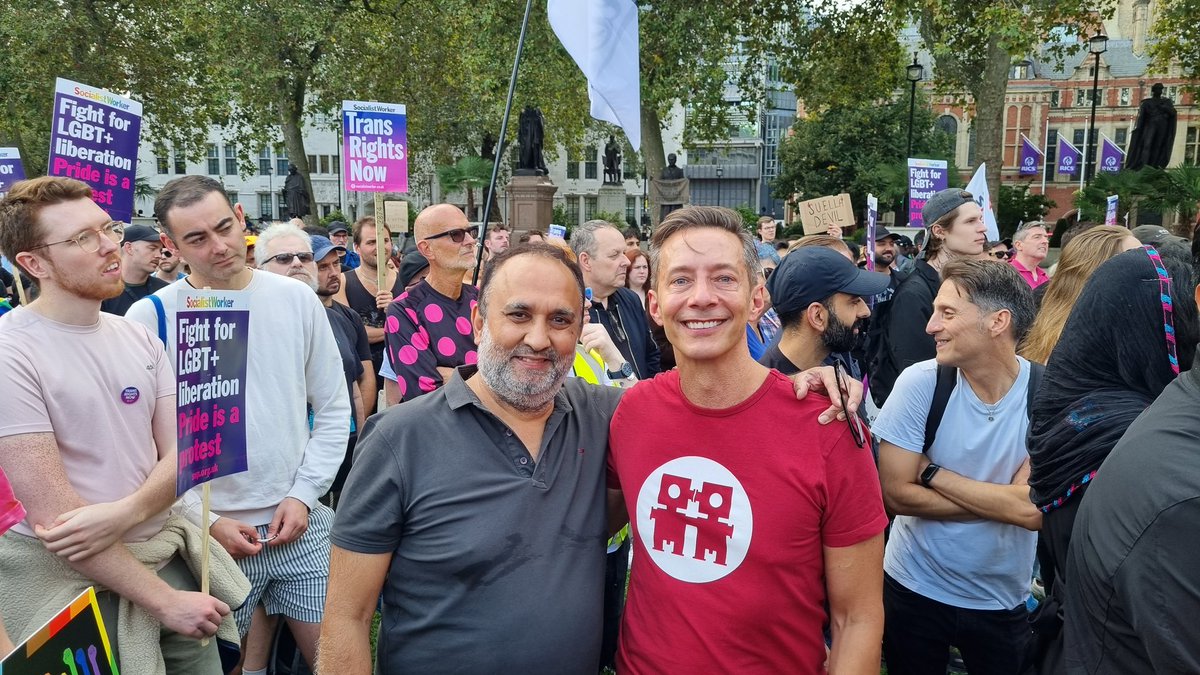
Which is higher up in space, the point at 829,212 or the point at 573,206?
the point at 573,206

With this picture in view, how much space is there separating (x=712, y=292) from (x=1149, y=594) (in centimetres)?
99

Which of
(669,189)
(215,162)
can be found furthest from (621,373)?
(215,162)

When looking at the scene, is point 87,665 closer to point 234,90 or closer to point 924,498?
point 924,498

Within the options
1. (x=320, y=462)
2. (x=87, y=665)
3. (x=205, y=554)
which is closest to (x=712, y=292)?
(x=87, y=665)

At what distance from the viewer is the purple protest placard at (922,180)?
34.6 feet

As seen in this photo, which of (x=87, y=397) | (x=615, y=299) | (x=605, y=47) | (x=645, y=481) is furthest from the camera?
(x=605, y=47)

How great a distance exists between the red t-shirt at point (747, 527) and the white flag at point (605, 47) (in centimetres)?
355

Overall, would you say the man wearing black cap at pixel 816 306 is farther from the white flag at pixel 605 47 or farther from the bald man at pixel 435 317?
the white flag at pixel 605 47

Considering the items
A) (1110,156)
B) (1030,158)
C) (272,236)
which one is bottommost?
(272,236)

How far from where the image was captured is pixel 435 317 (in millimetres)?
4371

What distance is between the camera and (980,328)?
9.09 feet

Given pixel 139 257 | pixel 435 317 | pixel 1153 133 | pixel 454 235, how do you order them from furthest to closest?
pixel 1153 133 → pixel 139 257 → pixel 454 235 → pixel 435 317

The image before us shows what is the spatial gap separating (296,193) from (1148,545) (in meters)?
25.0

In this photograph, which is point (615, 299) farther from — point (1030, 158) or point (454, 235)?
point (1030, 158)
